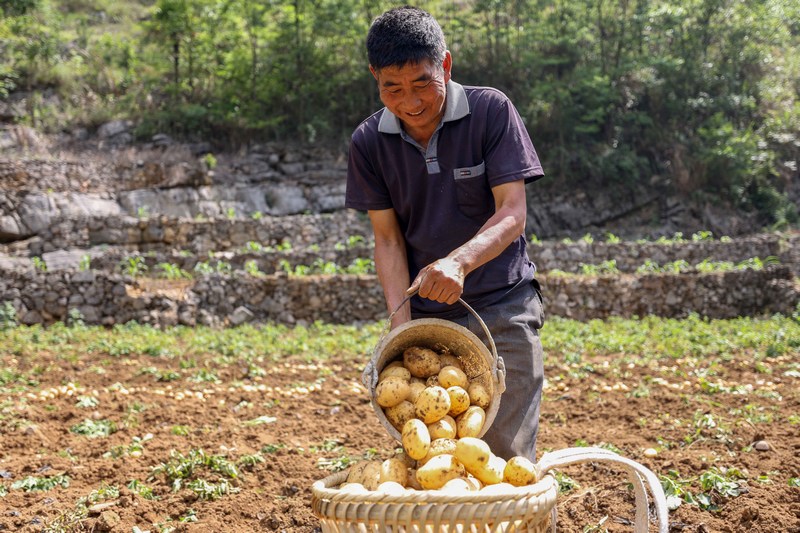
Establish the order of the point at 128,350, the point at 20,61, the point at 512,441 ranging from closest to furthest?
the point at 512,441, the point at 128,350, the point at 20,61

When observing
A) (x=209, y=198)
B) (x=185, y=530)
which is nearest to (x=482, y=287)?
(x=185, y=530)

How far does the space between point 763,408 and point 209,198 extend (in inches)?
578

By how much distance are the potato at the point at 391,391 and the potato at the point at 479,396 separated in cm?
23

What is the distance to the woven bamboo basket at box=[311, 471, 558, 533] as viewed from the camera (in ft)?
6.79

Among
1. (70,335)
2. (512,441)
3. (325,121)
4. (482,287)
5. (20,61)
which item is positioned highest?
(20,61)

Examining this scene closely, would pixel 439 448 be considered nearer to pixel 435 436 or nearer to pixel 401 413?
pixel 435 436

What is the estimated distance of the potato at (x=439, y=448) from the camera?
2439mm

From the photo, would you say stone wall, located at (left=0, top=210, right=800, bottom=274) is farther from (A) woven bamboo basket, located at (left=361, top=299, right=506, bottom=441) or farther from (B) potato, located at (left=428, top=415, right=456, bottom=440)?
(B) potato, located at (left=428, top=415, right=456, bottom=440)

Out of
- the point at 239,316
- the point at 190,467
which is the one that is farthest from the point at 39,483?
the point at 239,316

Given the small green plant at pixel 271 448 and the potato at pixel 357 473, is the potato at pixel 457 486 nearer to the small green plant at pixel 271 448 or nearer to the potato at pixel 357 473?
the potato at pixel 357 473

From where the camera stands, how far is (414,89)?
8.71 ft

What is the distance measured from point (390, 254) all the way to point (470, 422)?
2.70ft

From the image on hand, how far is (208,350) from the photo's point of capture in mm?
9305

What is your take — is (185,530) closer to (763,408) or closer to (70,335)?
(763,408)
